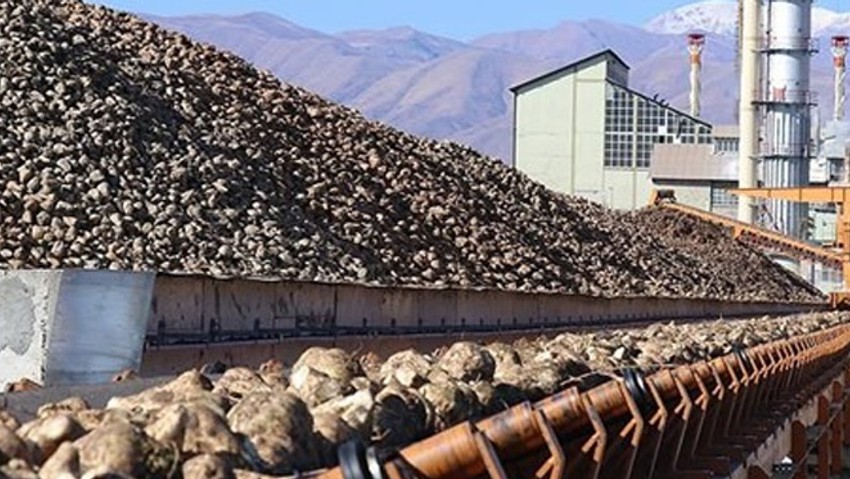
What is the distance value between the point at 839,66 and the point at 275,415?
103 m

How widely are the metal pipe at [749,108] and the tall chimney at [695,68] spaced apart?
1781 centimetres

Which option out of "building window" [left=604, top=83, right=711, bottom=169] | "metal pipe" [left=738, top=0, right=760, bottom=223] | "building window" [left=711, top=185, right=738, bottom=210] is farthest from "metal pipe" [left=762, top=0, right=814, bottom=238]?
"building window" [left=604, top=83, right=711, bottom=169]

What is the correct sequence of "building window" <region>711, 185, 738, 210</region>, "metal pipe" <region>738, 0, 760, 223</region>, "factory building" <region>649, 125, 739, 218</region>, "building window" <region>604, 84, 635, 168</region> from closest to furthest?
"metal pipe" <region>738, 0, 760, 223</region>, "building window" <region>604, 84, 635, 168</region>, "factory building" <region>649, 125, 739, 218</region>, "building window" <region>711, 185, 738, 210</region>

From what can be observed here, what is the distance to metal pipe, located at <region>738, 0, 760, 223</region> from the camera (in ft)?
209

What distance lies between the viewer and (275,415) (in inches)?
172

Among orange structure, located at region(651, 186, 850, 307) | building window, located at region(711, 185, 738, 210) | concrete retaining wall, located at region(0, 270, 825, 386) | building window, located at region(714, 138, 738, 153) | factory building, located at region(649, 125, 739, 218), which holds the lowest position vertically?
concrete retaining wall, located at region(0, 270, 825, 386)

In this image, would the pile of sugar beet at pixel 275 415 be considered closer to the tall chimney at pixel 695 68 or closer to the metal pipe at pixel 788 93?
the metal pipe at pixel 788 93

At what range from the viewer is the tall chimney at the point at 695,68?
86.3 metres

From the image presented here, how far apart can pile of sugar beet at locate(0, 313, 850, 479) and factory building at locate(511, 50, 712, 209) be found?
63096 millimetres

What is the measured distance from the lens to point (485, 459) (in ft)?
14.3

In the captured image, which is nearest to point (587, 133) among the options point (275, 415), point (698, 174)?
point (698, 174)

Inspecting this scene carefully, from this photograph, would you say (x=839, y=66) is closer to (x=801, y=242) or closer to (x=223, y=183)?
(x=801, y=242)

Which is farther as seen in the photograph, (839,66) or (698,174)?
(839,66)

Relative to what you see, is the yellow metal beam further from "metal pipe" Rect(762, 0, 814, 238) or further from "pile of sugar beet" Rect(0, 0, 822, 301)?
"metal pipe" Rect(762, 0, 814, 238)
